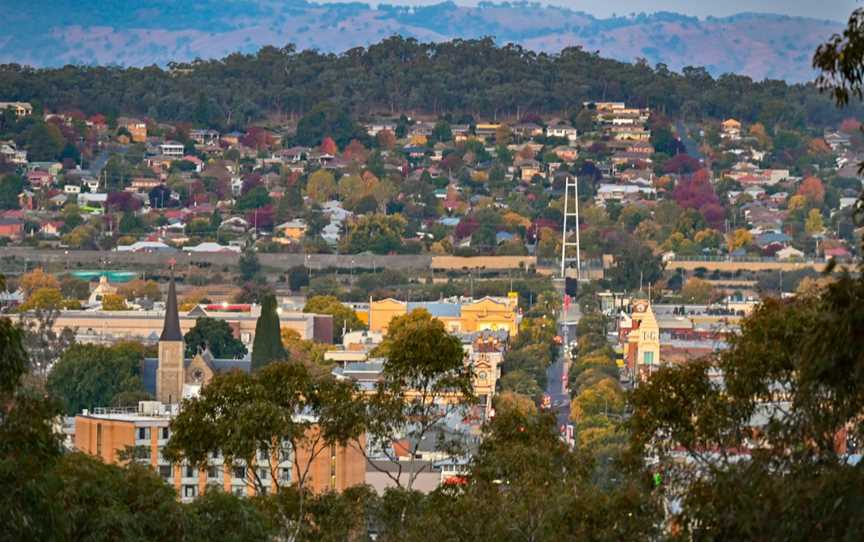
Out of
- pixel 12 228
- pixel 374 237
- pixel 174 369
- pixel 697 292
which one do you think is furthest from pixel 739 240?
pixel 174 369

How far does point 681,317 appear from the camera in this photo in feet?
289

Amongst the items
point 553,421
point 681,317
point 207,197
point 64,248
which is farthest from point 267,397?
point 207,197

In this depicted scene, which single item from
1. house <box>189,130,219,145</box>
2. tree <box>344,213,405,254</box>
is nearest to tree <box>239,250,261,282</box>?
tree <box>344,213,405,254</box>

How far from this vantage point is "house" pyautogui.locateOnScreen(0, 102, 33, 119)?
6400 inches

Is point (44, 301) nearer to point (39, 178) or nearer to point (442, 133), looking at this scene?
point (39, 178)

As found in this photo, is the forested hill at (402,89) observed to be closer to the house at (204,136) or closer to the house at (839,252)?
the house at (204,136)

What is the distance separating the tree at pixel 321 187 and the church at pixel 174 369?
70.8 meters

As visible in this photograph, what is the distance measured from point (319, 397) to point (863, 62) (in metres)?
11.2

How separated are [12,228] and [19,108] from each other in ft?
141

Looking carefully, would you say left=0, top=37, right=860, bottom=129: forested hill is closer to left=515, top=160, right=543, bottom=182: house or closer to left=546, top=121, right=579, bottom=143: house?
left=546, top=121, right=579, bottom=143: house

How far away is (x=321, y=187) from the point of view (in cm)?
13950

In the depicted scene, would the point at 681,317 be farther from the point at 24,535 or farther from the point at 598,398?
the point at 24,535

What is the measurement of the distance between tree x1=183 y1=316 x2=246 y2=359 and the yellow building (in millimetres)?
10144

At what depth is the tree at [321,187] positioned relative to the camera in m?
138
